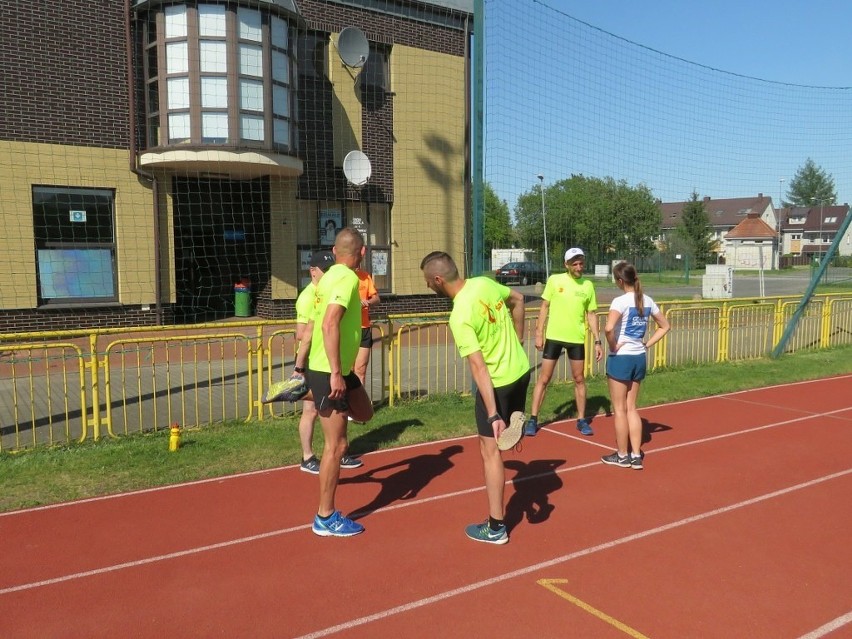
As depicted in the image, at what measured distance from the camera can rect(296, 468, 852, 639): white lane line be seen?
3775mm

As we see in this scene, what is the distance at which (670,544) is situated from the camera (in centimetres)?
481

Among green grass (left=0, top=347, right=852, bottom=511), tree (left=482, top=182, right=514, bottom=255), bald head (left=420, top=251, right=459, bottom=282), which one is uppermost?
tree (left=482, top=182, right=514, bottom=255)

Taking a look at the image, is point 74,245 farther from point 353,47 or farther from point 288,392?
point 288,392

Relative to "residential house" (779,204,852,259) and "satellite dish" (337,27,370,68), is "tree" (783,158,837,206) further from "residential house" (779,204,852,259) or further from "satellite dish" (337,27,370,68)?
"satellite dish" (337,27,370,68)

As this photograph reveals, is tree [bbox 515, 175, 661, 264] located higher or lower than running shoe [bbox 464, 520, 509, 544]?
higher

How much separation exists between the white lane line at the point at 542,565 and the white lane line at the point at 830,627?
4.34 feet

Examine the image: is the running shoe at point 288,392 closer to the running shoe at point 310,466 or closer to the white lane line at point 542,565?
the running shoe at point 310,466

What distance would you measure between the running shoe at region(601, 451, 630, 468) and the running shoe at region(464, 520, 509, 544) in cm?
213

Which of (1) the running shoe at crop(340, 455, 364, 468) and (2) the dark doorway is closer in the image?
(1) the running shoe at crop(340, 455, 364, 468)

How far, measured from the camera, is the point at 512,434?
4.40 m

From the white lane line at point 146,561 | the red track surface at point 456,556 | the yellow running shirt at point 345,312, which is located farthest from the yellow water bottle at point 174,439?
the yellow running shirt at point 345,312

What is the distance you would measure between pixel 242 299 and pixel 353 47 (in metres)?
7.05

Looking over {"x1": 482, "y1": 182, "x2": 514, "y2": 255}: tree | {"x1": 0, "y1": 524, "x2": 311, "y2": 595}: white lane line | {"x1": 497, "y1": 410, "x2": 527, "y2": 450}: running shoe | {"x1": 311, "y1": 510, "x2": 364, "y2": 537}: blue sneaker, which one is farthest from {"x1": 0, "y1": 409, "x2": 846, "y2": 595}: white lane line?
{"x1": 482, "y1": 182, "x2": 514, "y2": 255}: tree

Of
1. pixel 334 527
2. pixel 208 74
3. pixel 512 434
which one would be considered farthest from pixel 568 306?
pixel 208 74
